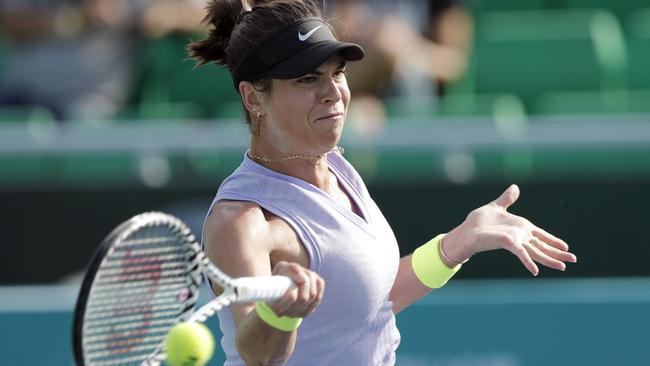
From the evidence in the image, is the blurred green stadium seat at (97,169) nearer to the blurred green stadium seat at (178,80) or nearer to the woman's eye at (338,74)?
the blurred green stadium seat at (178,80)

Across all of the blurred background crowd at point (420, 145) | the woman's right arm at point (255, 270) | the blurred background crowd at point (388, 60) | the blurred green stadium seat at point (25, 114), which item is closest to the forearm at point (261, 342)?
the woman's right arm at point (255, 270)

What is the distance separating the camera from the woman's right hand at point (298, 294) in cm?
254

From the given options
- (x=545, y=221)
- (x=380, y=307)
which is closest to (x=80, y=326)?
(x=380, y=307)

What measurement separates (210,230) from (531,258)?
2.46 ft

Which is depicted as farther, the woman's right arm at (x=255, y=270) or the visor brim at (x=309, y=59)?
the visor brim at (x=309, y=59)

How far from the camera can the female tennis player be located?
114 inches

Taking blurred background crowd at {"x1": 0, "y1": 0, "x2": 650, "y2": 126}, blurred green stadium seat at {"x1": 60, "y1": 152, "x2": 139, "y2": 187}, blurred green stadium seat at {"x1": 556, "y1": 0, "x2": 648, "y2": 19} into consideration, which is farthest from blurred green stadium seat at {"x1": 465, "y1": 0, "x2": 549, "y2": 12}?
blurred green stadium seat at {"x1": 60, "y1": 152, "x2": 139, "y2": 187}

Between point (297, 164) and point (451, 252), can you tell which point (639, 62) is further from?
point (297, 164)

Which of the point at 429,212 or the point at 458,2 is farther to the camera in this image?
the point at 458,2

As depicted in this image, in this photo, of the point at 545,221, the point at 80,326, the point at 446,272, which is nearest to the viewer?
the point at 80,326

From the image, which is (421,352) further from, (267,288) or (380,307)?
(267,288)

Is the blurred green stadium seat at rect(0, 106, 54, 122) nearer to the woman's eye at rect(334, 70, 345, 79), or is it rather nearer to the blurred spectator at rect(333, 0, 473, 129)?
the blurred spectator at rect(333, 0, 473, 129)

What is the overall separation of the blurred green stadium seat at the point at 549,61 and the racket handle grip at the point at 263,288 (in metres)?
4.62

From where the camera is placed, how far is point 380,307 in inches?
122
